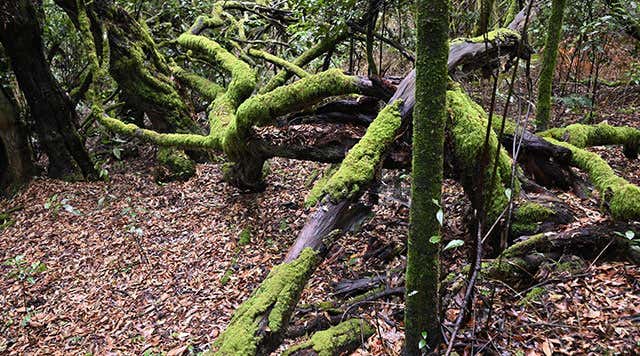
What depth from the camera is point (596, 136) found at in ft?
17.1

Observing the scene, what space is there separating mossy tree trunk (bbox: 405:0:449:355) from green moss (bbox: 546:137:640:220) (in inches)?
80.9

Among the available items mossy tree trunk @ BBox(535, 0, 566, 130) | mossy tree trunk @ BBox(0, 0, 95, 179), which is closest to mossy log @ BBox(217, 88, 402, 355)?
mossy tree trunk @ BBox(535, 0, 566, 130)

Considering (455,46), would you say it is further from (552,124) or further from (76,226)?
(76,226)

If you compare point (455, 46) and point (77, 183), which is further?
point (77, 183)

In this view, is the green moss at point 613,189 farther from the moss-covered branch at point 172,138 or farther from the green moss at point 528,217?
the moss-covered branch at point 172,138

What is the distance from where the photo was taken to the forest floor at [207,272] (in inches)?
119

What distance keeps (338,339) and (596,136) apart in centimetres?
424

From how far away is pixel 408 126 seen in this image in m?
4.37

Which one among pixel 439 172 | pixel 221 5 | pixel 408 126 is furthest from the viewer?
pixel 221 5

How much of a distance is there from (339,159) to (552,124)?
521cm

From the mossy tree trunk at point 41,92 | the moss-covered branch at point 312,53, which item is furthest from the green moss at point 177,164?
the moss-covered branch at point 312,53

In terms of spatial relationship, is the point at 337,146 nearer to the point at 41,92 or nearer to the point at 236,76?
the point at 236,76

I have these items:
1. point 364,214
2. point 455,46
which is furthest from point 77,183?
point 455,46

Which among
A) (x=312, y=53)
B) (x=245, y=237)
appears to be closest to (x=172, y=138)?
(x=245, y=237)
